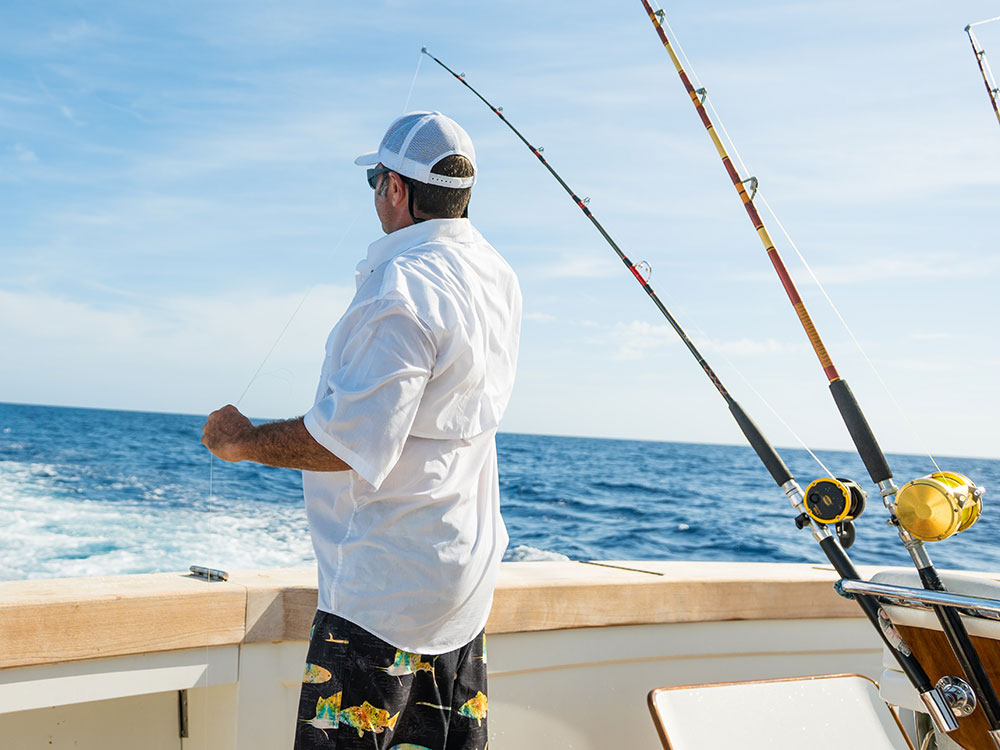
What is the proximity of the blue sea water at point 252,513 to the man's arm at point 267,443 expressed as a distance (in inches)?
16.6

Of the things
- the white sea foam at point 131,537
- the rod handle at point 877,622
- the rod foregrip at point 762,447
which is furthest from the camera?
the white sea foam at point 131,537

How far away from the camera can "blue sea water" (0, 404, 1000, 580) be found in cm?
647

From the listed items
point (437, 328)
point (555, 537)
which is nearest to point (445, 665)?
point (437, 328)

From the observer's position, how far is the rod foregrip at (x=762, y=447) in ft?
4.58

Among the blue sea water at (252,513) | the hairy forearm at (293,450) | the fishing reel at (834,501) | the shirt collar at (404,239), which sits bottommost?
the blue sea water at (252,513)

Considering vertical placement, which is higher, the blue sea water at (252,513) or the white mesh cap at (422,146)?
the white mesh cap at (422,146)

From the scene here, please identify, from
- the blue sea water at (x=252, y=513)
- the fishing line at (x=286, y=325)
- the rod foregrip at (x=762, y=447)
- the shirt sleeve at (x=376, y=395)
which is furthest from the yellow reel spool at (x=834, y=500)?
the blue sea water at (x=252, y=513)

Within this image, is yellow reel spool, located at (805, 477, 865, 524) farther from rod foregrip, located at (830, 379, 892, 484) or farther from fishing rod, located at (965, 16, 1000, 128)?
fishing rod, located at (965, 16, 1000, 128)

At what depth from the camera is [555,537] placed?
12203 mm

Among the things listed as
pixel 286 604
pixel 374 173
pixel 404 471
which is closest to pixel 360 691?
pixel 404 471

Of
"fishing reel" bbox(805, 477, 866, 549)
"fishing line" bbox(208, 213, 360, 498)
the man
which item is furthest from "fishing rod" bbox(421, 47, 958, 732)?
"fishing line" bbox(208, 213, 360, 498)

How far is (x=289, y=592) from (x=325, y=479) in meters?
0.40

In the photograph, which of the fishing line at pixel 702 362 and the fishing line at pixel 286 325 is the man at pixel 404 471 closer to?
the fishing line at pixel 286 325

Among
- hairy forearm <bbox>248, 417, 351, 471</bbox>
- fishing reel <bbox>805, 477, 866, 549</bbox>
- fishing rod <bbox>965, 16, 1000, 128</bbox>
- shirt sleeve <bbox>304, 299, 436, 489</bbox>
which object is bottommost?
fishing reel <bbox>805, 477, 866, 549</bbox>
